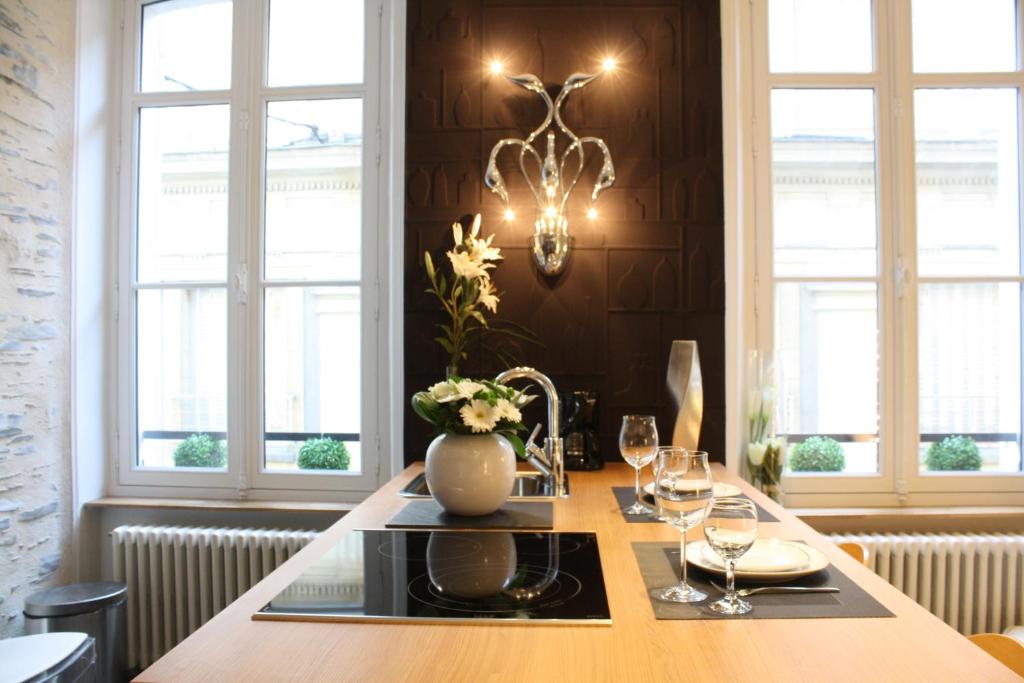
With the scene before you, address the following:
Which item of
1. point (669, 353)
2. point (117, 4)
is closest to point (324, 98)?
point (117, 4)

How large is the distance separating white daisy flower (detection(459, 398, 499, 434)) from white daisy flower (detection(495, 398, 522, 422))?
0.05 feet

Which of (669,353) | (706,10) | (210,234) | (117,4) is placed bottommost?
(669,353)

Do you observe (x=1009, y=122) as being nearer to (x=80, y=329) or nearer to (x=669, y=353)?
(x=669, y=353)

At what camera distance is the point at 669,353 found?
2803mm

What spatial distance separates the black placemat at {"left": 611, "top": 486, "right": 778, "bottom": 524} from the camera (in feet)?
5.85

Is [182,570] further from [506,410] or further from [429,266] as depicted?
[506,410]

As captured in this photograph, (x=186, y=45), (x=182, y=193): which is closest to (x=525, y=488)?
(x=182, y=193)

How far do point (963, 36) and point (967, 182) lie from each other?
0.59 metres

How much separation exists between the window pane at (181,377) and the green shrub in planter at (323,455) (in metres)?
0.35

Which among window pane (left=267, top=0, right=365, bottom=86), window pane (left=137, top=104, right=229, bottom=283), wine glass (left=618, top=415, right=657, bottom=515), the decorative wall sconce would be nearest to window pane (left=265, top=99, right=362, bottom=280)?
window pane (left=267, top=0, right=365, bottom=86)

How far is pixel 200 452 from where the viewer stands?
321cm

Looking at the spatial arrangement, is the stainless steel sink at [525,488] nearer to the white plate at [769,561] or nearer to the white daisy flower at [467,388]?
the white daisy flower at [467,388]

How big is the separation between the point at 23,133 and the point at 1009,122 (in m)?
3.76

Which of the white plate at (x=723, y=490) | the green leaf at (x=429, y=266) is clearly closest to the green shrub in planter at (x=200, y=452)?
the green leaf at (x=429, y=266)
